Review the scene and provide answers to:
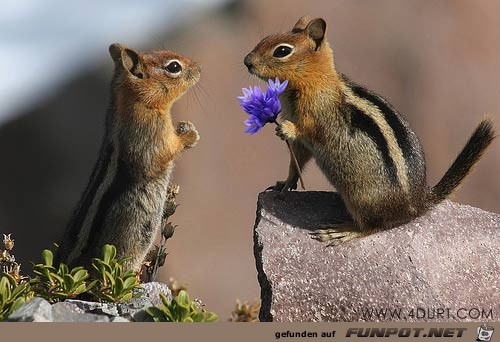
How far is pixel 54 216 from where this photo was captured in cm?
852

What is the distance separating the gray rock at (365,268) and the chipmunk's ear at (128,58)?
1177 mm

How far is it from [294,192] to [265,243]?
56cm

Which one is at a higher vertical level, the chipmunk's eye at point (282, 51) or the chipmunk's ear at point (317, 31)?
the chipmunk's ear at point (317, 31)

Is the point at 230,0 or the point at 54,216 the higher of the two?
the point at 230,0

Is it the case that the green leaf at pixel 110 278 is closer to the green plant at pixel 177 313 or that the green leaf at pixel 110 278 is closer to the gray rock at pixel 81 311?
the gray rock at pixel 81 311

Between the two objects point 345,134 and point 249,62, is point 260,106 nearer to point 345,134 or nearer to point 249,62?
point 249,62

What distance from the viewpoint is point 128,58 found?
Result: 5.49 meters

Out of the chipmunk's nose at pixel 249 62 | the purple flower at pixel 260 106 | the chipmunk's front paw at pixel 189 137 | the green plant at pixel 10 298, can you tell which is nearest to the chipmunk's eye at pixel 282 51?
the chipmunk's nose at pixel 249 62

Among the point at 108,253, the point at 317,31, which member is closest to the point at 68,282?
the point at 108,253

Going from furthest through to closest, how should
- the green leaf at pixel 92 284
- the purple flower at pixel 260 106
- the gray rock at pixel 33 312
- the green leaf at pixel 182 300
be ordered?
the purple flower at pixel 260 106, the green leaf at pixel 92 284, the green leaf at pixel 182 300, the gray rock at pixel 33 312

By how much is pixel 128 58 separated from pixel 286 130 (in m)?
1.20

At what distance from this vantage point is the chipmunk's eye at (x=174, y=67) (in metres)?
5.52

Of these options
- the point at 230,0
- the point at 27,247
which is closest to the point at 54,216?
the point at 27,247

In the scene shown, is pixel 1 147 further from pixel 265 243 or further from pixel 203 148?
pixel 265 243
